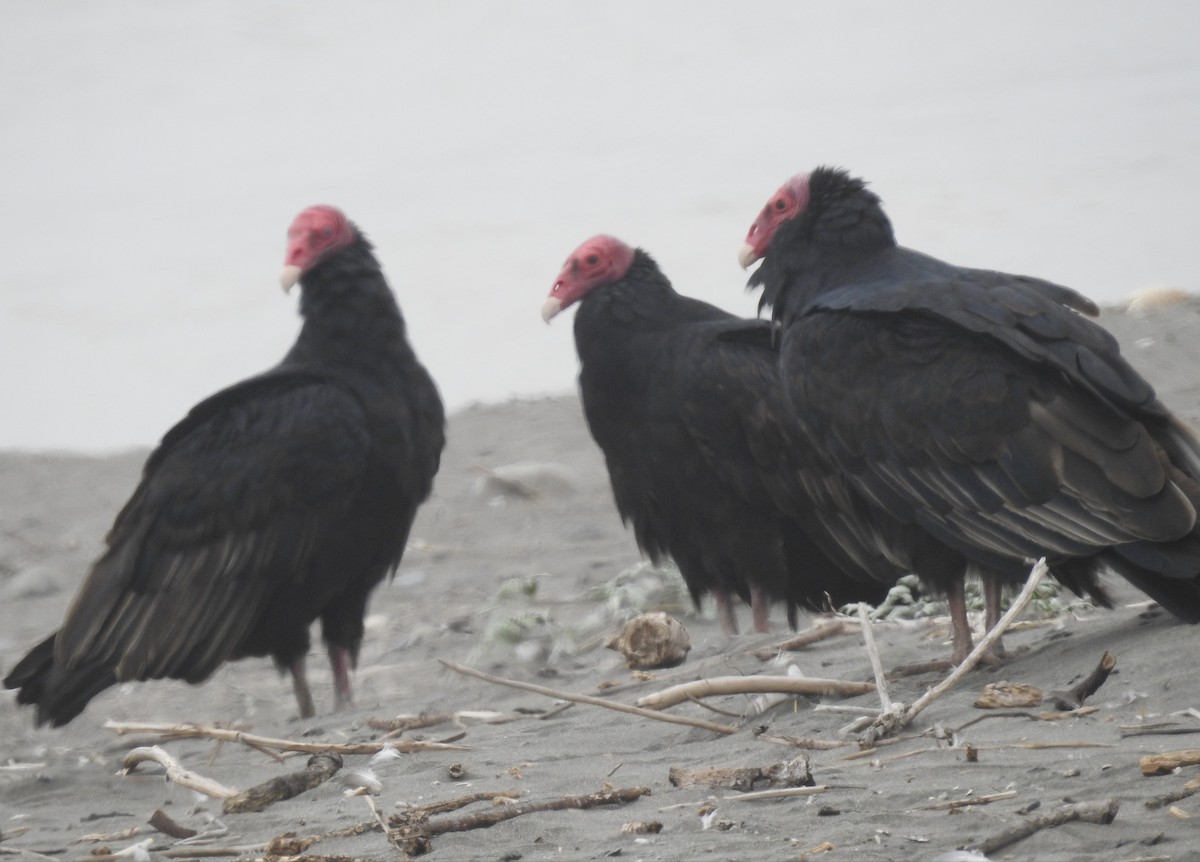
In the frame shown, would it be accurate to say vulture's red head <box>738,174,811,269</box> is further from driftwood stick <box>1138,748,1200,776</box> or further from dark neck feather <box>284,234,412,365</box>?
driftwood stick <box>1138,748,1200,776</box>

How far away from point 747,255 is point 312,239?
1.44 meters

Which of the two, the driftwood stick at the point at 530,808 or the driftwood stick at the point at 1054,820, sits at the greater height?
the driftwood stick at the point at 530,808

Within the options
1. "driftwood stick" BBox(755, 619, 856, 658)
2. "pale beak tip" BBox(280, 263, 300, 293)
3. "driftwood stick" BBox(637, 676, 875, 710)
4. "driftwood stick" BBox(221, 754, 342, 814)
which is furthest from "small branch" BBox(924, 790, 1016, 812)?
"pale beak tip" BBox(280, 263, 300, 293)

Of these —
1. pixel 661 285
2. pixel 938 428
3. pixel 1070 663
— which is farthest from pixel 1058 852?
pixel 661 285

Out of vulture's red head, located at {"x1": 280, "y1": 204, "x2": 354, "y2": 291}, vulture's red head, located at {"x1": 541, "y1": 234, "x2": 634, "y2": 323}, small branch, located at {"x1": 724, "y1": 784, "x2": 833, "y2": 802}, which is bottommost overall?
small branch, located at {"x1": 724, "y1": 784, "x2": 833, "y2": 802}

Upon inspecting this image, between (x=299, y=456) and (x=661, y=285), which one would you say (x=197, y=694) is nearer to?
(x=299, y=456)

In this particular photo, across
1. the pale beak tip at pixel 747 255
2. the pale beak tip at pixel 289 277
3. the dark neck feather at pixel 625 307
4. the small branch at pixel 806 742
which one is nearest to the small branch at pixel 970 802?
the small branch at pixel 806 742

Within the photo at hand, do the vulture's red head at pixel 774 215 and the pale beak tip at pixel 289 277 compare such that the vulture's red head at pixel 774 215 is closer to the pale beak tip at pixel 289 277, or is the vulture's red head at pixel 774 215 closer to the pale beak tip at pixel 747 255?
the pale beak tip at pixel 747 255

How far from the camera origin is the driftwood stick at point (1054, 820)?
2205 mm

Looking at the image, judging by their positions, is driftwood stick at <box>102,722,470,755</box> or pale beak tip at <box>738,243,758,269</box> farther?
pale beak tip at <box>738,243,758,269</box>

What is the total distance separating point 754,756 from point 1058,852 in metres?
0.92

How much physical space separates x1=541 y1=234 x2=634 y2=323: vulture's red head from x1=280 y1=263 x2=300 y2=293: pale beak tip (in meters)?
0.77

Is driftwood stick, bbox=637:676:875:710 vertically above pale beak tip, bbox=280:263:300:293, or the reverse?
pale beak tip, bbox=280:263:300:293

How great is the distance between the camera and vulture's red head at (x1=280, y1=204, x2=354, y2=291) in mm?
5203
